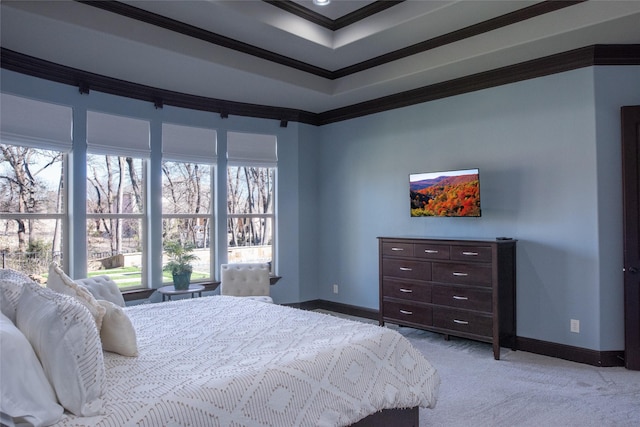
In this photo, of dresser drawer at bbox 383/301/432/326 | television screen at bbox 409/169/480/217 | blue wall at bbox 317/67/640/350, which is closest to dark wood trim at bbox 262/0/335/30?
blue wall at bbox 317/67/640/350

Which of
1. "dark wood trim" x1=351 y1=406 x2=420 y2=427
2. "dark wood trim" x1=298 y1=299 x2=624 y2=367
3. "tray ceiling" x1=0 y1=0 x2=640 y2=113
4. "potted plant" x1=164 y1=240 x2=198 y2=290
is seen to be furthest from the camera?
"potted plant" x1=164 y1=240 x2=198 y2=290

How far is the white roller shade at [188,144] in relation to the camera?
4961mm

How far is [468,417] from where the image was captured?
9.11ft

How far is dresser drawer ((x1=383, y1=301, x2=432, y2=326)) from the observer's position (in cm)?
440

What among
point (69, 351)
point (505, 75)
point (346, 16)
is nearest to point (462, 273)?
point (505, 75)

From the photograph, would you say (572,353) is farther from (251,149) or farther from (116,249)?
(116,249)

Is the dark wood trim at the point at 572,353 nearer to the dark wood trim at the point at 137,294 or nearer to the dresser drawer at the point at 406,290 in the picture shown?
the dresser drawer at the point at 406,290

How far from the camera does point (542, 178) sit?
410 cm

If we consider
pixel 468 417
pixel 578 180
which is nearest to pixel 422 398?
pixel 468 417

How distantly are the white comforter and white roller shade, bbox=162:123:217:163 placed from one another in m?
2.57

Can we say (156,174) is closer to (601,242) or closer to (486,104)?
(486,104)

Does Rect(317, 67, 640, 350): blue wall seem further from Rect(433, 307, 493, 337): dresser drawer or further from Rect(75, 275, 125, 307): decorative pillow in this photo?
Rect(75, 275, 125, 307): decorative pillow

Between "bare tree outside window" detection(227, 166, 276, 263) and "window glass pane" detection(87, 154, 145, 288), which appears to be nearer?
"window glass pane" detection(87, 154, 145, 288)

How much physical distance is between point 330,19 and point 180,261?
3048 mm
